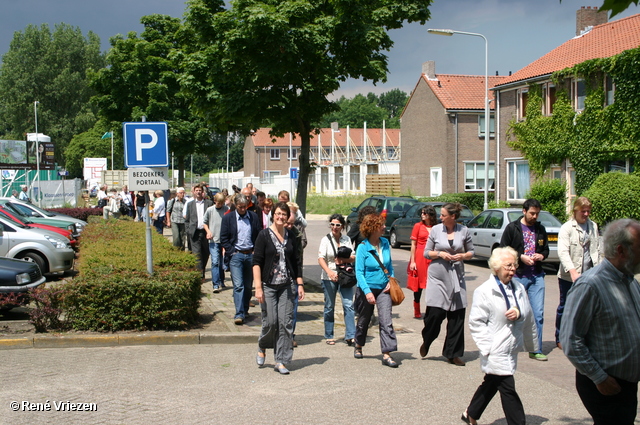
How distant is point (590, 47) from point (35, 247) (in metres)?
24.5

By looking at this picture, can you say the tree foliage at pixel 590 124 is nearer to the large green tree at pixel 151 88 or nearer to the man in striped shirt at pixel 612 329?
the large green tree at pixel 151 88

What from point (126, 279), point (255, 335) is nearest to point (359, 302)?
point (255, 335)

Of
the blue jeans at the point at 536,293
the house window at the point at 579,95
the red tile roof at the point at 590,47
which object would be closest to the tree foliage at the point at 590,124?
the house window at the point at 579,95

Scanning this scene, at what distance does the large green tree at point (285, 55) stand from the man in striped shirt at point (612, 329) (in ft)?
28.6

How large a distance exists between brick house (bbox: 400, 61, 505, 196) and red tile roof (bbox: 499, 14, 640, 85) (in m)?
8.69

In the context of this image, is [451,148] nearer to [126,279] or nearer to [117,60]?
[117,60]

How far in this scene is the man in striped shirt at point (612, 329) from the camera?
3.56m

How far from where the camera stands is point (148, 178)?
8844 millimetres

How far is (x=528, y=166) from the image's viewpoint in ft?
96.1

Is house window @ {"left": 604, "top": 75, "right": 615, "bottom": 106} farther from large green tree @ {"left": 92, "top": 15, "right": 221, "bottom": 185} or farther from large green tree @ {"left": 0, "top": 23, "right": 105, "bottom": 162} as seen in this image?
large green tree @ {"left": 0, "top": 23, "right": 105, "bottom": 162}

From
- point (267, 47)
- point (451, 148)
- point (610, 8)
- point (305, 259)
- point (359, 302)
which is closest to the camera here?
point (610, 8)

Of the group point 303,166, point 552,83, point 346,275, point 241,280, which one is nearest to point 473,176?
point 552,83

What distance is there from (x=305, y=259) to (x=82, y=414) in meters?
12.8

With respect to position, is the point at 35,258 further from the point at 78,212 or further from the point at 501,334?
the point at 78,212
